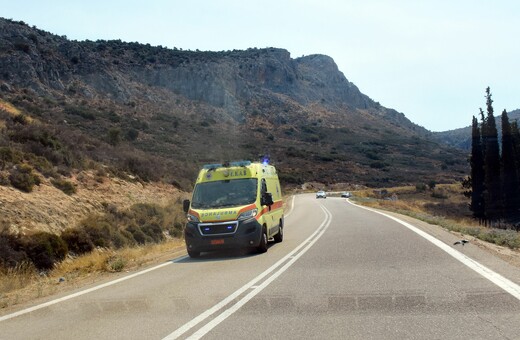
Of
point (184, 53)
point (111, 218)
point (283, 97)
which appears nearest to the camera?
point (111, 218)

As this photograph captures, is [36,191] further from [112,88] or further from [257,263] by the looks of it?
[112,88]

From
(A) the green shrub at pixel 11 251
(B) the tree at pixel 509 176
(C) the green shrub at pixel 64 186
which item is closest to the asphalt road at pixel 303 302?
(A) the green shrub at pixel 11 251

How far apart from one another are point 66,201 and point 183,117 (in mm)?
68967

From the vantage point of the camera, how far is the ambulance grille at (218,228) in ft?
42.4

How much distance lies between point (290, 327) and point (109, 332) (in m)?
2.29

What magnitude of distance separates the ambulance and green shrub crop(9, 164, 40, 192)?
35.9 feet

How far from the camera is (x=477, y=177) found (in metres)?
52.8

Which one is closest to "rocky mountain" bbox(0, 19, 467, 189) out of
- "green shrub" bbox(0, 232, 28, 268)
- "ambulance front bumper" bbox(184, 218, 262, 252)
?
"green shrub" bbox(0, 232, 28, 268)

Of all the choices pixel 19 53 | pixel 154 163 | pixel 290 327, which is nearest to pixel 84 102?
pixel 19 53

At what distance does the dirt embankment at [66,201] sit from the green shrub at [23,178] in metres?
0.33

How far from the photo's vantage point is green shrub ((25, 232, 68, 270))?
1653cm

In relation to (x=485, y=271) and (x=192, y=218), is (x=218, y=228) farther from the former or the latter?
(x=485, y=271)

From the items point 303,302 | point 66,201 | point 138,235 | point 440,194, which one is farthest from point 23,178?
point 440,194

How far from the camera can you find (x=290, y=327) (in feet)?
19.9
